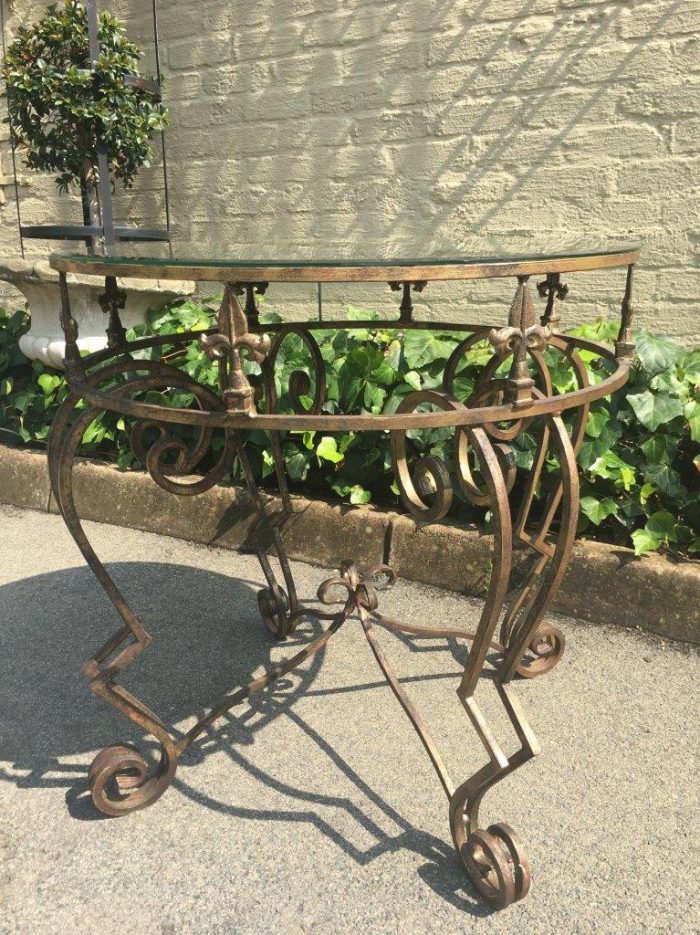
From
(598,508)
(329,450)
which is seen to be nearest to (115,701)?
(329,450)

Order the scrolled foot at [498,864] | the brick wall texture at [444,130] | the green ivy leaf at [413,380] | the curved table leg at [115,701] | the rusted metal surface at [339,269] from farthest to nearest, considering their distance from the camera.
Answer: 1. the brick wall texture at [444,130]
2. the green ivy leaf at [413,380]
3. the curved table leg at [115,701]
4. the scrolled foot at [498,864]
5. the rusted metal surface at [339,269]

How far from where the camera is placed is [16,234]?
5051 mm

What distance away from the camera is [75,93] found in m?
3.60

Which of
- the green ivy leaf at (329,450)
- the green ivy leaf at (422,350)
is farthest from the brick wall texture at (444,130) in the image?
the green ivy leaf at (329,450)

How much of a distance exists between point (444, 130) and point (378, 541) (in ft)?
6.39

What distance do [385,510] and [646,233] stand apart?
1635 mm

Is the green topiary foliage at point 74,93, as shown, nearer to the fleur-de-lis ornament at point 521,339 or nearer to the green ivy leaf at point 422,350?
the green ivy leaf at point 422,350

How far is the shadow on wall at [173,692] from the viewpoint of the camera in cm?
180

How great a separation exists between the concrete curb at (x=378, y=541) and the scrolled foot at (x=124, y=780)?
1307 millimetres

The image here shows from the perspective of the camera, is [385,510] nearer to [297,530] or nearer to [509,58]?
[297,530]

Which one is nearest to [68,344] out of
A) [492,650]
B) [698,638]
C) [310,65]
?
[492,650]

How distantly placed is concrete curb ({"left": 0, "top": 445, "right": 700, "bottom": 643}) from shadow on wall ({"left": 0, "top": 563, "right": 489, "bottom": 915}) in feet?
1.00

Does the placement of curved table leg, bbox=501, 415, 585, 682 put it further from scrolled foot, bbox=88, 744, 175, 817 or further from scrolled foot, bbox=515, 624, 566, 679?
scrolled foot, bbox=88, 744, 175, 817

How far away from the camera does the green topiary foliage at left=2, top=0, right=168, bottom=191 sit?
141 inches
